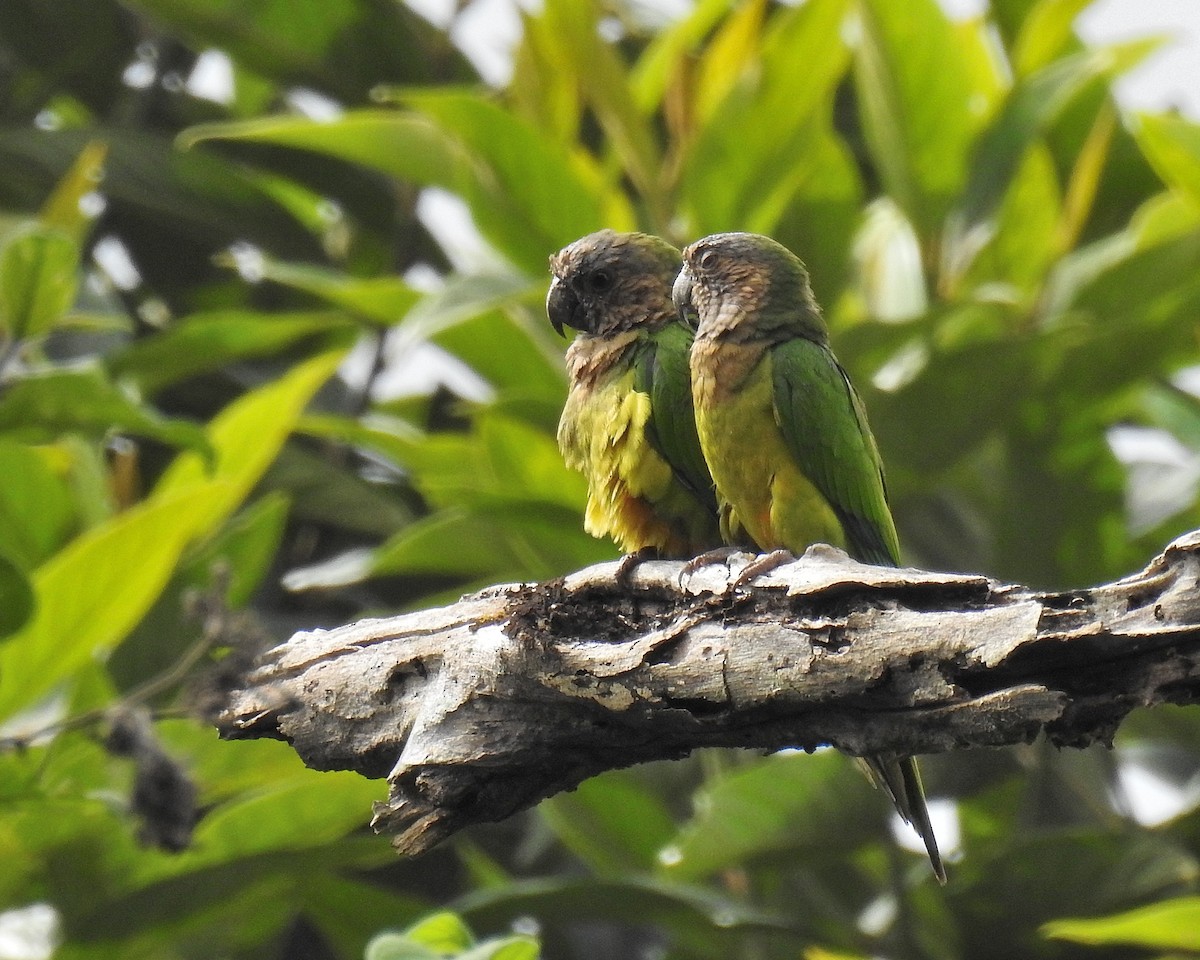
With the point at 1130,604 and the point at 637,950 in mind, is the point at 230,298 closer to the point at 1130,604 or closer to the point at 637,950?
the point at 637,950

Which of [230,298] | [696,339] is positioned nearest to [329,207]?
[230,298]

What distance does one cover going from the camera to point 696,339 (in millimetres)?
4023

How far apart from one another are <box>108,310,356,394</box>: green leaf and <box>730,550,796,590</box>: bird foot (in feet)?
11.1

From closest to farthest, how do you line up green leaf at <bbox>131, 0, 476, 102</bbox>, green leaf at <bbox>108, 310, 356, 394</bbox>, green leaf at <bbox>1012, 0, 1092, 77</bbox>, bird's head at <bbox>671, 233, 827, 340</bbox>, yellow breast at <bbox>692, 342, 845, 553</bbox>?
yellow breast at <bbox>692, 342, 845, 553</bbox>
bird's head at <bbox>671, 233, 827, 340</bbox>
green leaf at <bbox>108, 310, 356, 394</bbox>
green leaf at <bbox>1012, 0, 1092, 77</bbox>
green leaf at <bbox>131, 0, 476, 102</bbox>

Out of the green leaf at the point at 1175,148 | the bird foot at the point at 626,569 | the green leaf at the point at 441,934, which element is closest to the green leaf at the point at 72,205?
the bird foot at the point at 626,569

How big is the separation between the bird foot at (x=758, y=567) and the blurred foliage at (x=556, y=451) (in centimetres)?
195

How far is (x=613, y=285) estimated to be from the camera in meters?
4.43

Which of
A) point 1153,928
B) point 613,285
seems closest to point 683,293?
point 613,285

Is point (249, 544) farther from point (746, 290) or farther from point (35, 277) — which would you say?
point (746, 290)

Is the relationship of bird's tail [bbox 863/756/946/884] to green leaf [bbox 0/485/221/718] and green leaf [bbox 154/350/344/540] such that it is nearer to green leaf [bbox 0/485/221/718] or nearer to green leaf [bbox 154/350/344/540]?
green leaf [bbox 0/485/221/718]

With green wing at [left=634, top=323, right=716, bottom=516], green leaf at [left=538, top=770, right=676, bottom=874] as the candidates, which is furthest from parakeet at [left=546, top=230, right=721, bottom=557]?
green leaf at [left=538, top=770, right=676, bottom=874]

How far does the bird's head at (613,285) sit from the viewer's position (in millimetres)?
4391

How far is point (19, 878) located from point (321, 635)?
2451 mm

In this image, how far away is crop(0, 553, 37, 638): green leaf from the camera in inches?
157
